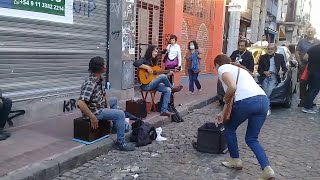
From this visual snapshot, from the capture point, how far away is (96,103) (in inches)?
194

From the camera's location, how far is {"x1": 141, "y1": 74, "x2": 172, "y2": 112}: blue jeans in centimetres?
704

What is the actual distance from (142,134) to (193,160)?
982 millimetres

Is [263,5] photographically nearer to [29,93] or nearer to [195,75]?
[195,75]

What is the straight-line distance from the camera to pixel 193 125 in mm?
7043

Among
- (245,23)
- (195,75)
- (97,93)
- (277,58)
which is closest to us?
(97,93)

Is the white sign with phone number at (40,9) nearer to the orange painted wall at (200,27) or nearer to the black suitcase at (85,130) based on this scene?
the black suitcase at (85,130)

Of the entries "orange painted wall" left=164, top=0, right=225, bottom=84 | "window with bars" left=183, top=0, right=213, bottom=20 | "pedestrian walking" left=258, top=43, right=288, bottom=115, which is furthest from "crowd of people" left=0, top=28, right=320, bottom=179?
"window with bars" left=183, top=0, right=213, bottom=20

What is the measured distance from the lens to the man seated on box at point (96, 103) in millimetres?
4719

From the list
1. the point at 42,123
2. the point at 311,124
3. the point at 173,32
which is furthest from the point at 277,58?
the point at 42,123

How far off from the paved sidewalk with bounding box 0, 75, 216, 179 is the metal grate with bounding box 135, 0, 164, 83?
443 centimetres

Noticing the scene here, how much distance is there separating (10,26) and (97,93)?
2.02 meters

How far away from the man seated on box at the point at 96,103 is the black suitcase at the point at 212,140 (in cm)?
103

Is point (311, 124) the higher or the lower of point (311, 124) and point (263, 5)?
the lower

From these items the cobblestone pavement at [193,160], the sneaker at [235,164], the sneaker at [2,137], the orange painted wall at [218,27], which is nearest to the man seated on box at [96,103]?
the cobblestone pavement at [193,160]
